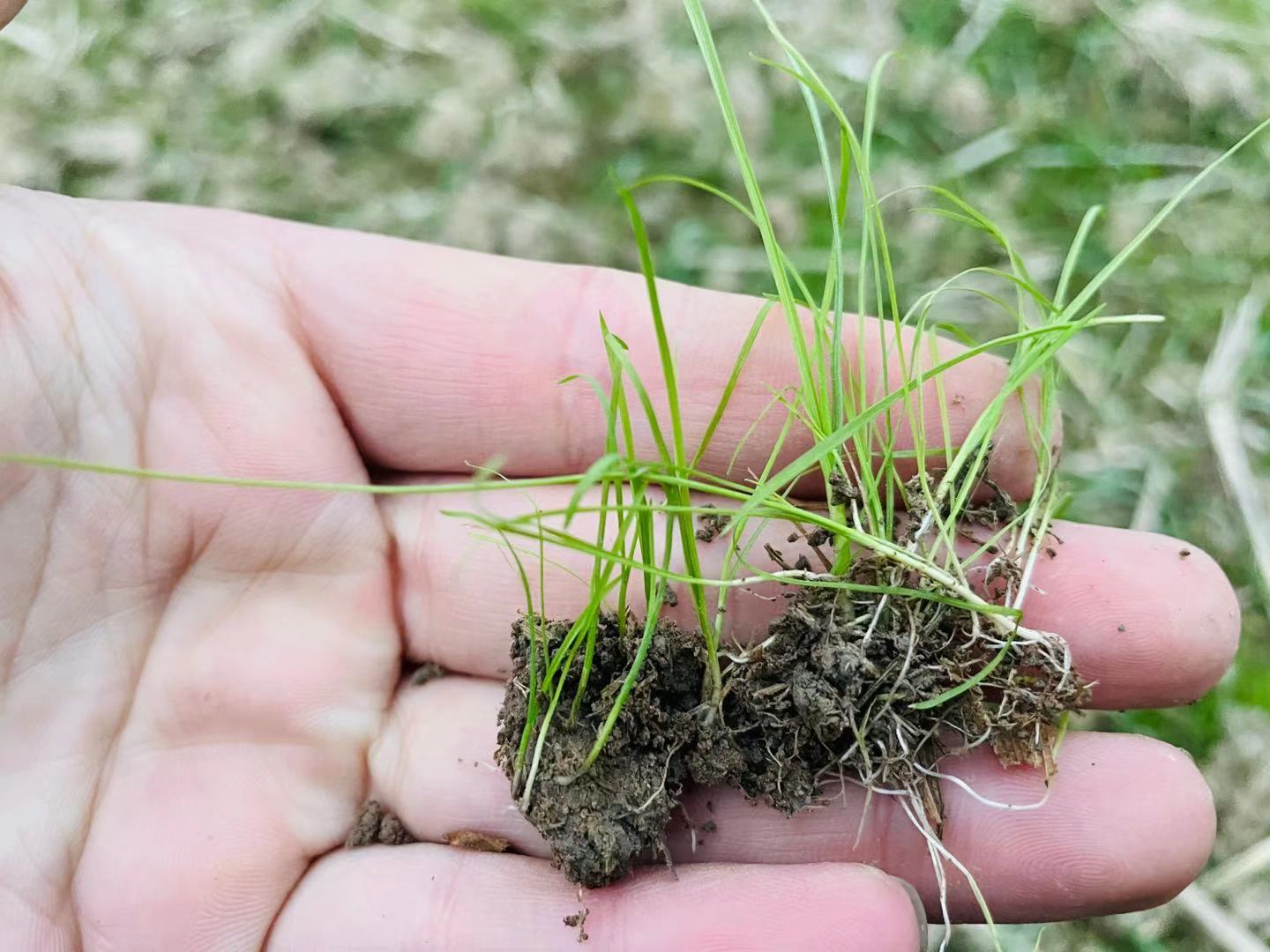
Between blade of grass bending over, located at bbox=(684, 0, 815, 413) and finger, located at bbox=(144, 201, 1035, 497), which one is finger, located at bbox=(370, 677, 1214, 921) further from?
blade of grass bending over, located at bbox=(684, 0, 815, 413)

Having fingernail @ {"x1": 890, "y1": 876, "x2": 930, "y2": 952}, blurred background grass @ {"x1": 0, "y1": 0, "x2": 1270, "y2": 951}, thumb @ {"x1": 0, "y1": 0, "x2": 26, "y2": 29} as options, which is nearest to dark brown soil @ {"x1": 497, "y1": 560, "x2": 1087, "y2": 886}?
fingernail @ {"x1": 890, "y1": 876, "x2": 930, "y2": 952}

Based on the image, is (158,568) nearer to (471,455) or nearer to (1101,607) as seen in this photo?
(471,455)

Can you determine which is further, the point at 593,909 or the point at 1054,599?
the point at 1054,599

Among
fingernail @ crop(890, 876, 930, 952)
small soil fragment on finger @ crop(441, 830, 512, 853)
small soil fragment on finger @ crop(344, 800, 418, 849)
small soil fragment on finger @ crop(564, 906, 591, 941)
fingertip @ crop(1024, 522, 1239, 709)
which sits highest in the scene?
fingertip @ crop(1024, 522, 1239, 709)

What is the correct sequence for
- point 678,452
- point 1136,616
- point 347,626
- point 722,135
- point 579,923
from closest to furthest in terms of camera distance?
point 678,452, point 579,923, point 1136,616, point 347,626, point 722,135

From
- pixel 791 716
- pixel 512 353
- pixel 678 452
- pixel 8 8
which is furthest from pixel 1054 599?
pixel 8 8

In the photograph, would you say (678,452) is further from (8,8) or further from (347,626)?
(8,8)

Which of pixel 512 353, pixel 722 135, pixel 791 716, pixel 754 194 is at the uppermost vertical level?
pixel 754 194
